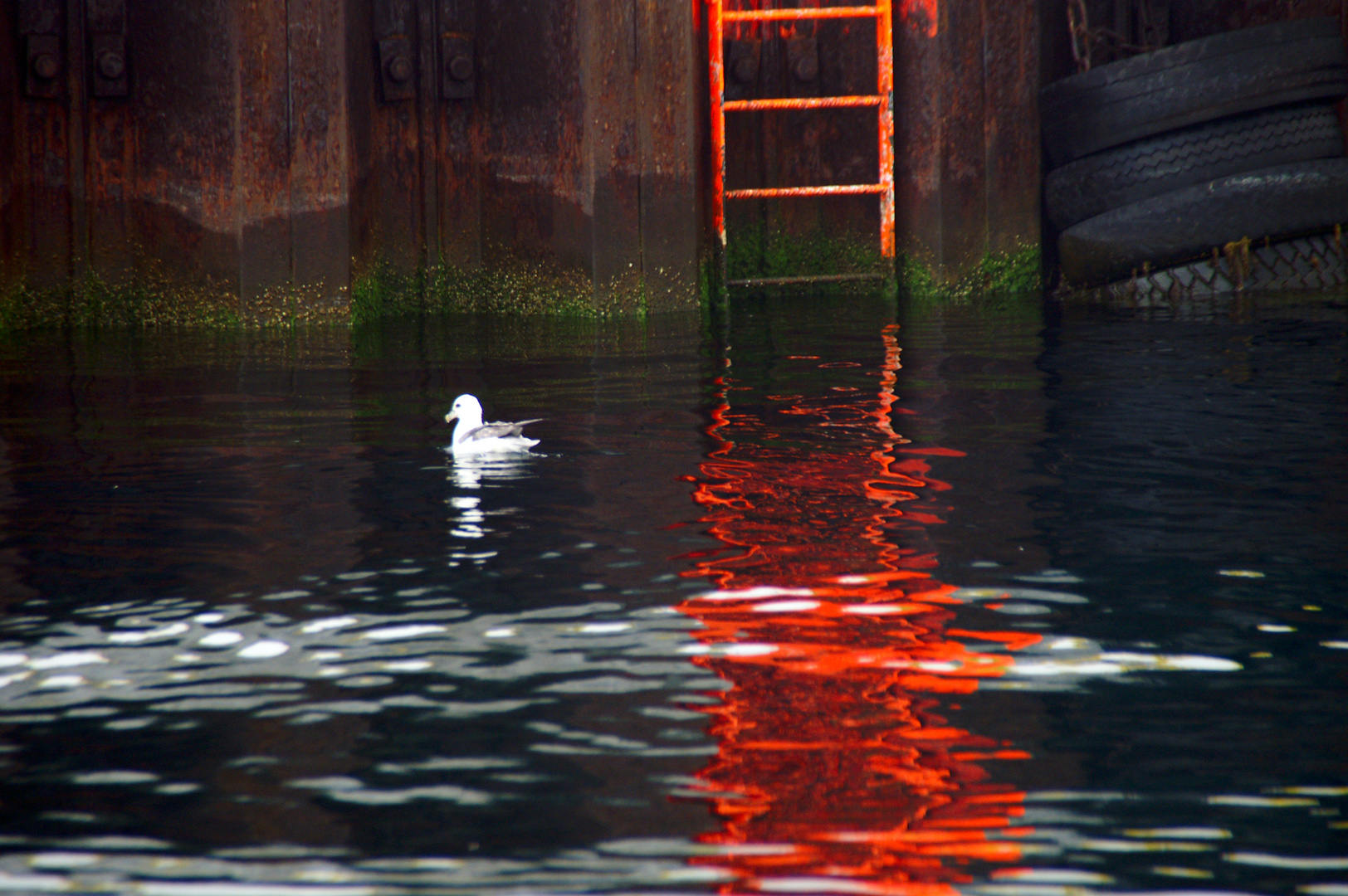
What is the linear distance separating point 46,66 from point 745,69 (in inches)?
140

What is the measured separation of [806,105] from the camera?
7961mm

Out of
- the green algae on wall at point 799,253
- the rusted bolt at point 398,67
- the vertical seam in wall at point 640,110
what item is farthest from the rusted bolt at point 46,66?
the green algae on wall at point 799,253

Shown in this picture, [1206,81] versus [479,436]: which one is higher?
[1206,81]

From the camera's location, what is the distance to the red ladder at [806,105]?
789 cm

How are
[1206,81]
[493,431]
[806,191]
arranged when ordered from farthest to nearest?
1. [806,191]
2. [1206,81]
3. [493,431]

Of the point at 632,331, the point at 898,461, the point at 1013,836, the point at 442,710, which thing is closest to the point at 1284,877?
the point at 1013,836

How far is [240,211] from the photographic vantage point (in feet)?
22.7

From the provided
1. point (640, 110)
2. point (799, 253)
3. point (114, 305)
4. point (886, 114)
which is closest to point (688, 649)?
point (640, 110)

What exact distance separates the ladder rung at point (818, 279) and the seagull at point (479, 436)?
13.1 ft

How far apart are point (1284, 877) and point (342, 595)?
167 centimetres

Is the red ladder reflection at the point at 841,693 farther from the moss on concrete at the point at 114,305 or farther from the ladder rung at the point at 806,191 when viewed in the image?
the ladder rung at the point at 806,191

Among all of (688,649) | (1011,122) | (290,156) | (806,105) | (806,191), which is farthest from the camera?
(1011,122)

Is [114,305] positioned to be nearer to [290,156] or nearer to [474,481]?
[290,156]

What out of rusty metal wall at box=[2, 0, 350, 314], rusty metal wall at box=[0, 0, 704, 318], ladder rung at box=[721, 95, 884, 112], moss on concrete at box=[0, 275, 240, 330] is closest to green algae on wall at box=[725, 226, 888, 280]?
ladder rung at box=[721, 95, 884, 112]
